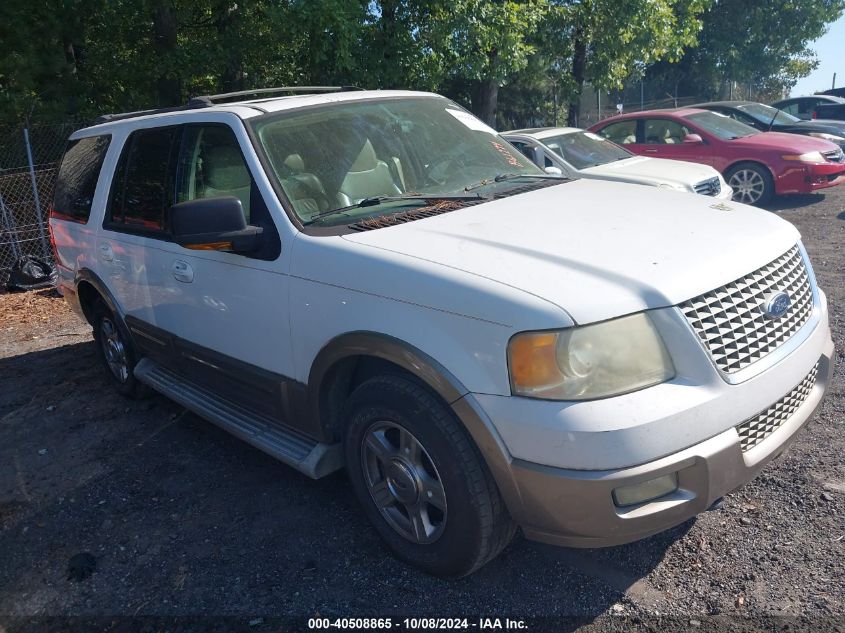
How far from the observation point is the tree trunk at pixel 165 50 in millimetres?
13336

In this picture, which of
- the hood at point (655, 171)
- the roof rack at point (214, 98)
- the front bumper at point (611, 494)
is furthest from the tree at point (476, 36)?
the front bumper at point (611, 494)

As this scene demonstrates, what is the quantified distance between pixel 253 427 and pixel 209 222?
1141mm

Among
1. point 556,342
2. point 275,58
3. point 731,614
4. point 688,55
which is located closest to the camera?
point 556,342

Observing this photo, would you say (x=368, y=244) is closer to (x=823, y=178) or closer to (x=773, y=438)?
(x=773, y=438)

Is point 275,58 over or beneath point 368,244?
over

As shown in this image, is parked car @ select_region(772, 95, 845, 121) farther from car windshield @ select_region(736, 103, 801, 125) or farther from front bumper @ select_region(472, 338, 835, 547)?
front bumper @ select_region(472, 338, 835, 547)

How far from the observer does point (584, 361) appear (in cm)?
248

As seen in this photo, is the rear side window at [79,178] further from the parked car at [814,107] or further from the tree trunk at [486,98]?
the parked car at [814,107]

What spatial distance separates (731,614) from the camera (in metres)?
2.77

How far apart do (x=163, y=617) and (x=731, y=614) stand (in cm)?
225

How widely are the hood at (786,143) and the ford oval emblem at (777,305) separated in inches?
354

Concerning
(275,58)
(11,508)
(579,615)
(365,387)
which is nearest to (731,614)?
(579,615)

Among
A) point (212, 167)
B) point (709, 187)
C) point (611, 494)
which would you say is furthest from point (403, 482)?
point (709, 187)

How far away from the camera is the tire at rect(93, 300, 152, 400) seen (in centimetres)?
511
